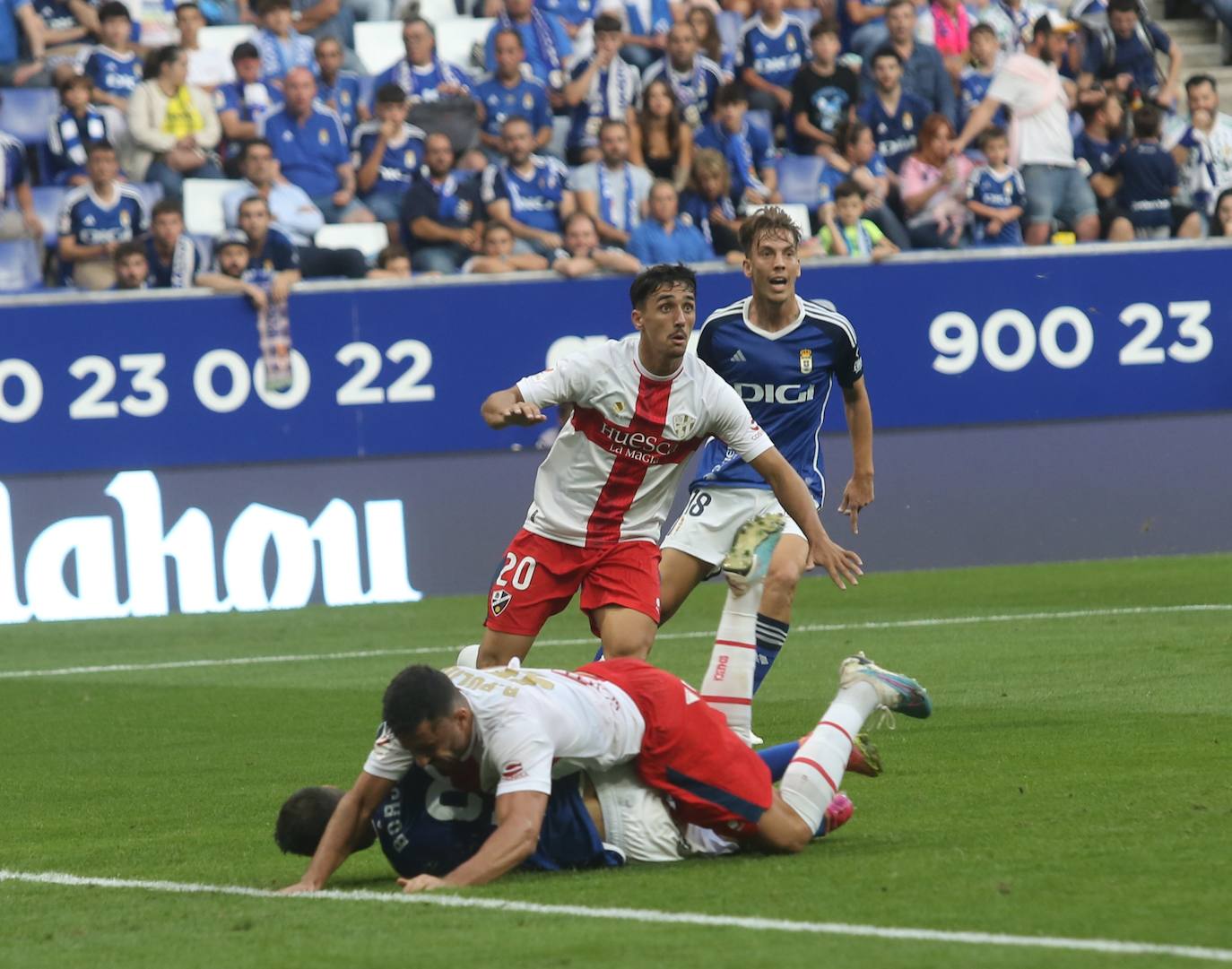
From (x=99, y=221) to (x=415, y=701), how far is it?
1142cm

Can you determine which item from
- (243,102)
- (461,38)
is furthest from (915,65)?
(243,102)

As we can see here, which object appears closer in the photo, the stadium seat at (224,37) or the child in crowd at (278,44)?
the child in crowd at (278,44)

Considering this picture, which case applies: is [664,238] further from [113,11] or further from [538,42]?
[113,11]

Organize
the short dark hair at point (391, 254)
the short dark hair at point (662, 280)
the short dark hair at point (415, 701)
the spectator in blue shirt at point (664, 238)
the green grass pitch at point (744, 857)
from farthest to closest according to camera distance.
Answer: the spectator in blue shirt at point (664, 238) < the short dark hair at point (391, 254) < the short dark hair at point (662, 280) < the short dark hair at point (415, 701) < the green grass pitch at point (744, 857)

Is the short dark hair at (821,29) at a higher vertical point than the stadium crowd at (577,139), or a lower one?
higher

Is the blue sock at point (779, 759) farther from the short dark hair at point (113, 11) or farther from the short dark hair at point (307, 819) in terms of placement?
the short dark hair at point (113, 11)

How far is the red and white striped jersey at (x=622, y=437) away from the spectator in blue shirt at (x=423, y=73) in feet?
33.9

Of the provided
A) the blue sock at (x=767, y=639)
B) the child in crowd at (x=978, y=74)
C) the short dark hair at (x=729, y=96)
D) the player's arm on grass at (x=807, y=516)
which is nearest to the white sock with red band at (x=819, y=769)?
the player's arm on grass at (x=807, y=516)

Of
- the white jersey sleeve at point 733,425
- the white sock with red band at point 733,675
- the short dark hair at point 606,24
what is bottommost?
the white sock with red band at point 733,675

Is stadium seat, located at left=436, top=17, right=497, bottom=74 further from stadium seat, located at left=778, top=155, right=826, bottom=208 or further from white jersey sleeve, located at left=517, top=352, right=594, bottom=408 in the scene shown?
white jersey sleeve, located at left=517, top=352, right=594, bottom=408

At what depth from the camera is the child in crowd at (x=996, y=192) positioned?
18.4 metres

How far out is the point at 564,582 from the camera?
8.31 m

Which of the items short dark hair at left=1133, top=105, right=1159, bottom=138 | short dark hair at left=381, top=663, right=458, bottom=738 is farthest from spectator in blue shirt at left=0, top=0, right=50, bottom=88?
short dark hair at left=381, top=663, right=458, bottom=738

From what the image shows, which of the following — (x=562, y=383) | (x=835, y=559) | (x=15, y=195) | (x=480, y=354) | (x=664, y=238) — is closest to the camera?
(x=835, y=559)
